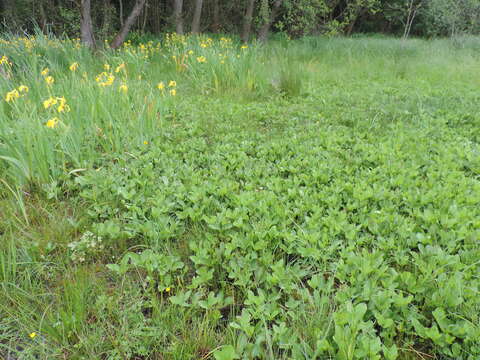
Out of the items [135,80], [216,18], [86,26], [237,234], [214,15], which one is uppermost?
[214,15]

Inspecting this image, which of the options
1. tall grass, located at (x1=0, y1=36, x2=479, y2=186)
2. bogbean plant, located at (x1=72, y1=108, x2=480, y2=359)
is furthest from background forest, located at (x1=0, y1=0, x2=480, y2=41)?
bogbean plant, located at (x1=72, y1=108, x2=480, y2=359)

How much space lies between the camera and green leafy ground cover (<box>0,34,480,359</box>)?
4.33 feet

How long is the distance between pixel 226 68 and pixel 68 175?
10.8ft

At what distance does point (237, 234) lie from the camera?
1.81 meters

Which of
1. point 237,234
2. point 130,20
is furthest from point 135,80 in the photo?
point 237,234

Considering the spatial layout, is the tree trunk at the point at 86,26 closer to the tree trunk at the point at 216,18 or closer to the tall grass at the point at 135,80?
the tall grass at the point at 135,80

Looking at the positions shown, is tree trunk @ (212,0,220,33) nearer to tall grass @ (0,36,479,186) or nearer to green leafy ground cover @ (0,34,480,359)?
tall grass @ (0,36,479,186)

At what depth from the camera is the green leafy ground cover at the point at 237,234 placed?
1.32 m

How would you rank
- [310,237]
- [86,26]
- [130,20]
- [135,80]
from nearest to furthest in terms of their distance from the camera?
[310,237] < [135,80] < [86,26] < [130,20]

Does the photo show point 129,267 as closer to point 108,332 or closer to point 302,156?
point 108,332

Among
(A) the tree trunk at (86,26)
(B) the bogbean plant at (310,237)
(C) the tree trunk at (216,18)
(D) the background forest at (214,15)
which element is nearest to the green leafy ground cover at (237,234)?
(B) the bogbean plant at (310,237)

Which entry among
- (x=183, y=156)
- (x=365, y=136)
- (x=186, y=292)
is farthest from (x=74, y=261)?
(x=365, y=136)

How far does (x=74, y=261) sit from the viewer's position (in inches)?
69.2

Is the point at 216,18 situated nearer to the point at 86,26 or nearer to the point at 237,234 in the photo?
the point at 86,26
